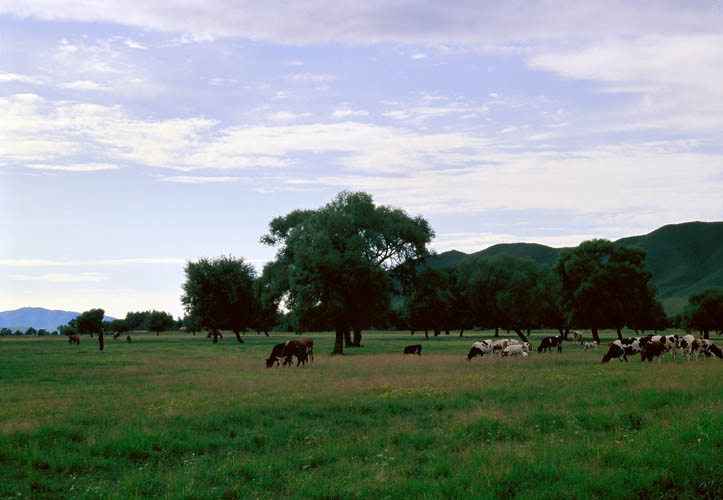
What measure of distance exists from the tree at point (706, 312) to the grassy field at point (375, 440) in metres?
Answer: 76.9

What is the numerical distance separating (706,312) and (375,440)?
94.1 metres

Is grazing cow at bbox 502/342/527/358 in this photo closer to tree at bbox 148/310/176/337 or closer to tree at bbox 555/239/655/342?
tree at bbox 555/239/655/342

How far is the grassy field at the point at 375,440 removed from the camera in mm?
10070

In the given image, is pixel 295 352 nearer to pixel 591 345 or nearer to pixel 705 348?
pixel 705 348

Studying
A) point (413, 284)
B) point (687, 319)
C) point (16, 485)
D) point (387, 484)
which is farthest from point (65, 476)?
point (687, 319)

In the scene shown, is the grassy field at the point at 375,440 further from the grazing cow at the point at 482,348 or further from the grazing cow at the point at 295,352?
the grazing cow at the point at 482,348

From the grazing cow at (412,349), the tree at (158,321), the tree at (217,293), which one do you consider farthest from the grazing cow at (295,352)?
the tree at (158,321)

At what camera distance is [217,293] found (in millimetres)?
87688

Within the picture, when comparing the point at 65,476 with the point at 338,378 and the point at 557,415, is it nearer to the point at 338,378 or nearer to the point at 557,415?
the point at 557,415

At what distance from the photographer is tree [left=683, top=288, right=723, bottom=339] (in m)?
89.6

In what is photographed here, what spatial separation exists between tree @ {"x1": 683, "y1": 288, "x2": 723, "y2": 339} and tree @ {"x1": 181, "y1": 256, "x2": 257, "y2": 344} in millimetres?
70439

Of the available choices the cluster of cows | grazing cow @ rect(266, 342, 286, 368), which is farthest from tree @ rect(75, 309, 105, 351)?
the cluster of cows

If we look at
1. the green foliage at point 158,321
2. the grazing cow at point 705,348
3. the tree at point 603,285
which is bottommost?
the green foliage at point 158,321

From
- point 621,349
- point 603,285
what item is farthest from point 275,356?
point 603,285
